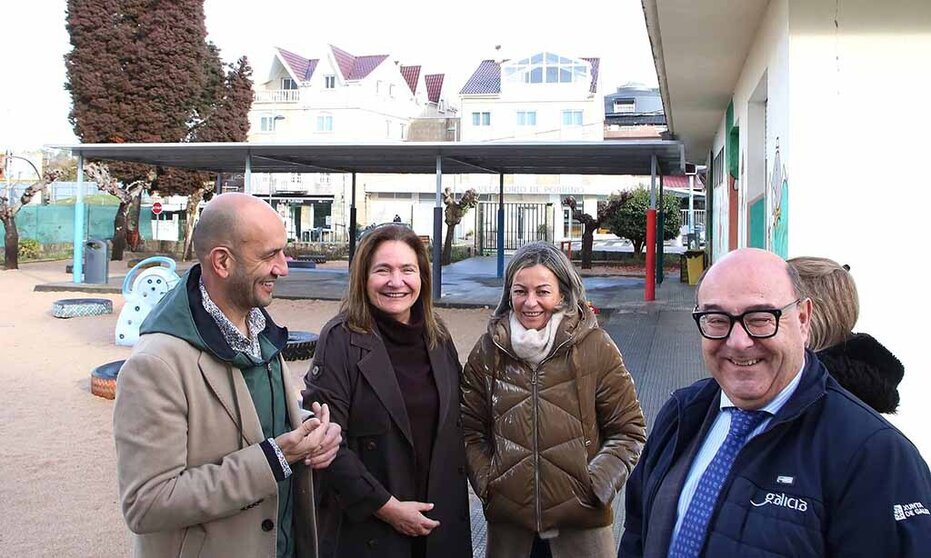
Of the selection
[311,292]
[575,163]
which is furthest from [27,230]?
[575,163]

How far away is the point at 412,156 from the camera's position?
765 inches

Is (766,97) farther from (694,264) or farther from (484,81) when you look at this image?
(484,81)

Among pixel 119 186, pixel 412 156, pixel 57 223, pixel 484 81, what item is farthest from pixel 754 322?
pixel 484 81

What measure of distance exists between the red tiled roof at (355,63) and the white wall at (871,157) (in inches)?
2232

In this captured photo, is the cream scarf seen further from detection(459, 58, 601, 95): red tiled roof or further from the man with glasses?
detection(459, 58, 601, 95): red tiled roof

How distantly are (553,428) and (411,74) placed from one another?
68322 mm

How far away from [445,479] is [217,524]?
2.79ft

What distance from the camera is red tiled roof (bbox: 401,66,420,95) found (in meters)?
68.3

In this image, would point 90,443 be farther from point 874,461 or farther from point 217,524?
point 874,461

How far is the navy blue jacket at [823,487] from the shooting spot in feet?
5.32

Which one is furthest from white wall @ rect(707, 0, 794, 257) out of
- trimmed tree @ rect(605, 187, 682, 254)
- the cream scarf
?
trimmed tree @ rect(605, 187, 682, 254)

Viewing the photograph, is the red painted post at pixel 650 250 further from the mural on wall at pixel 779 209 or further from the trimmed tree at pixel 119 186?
the trimmed tree at pixel 119 186

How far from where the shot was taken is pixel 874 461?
5.42 ft

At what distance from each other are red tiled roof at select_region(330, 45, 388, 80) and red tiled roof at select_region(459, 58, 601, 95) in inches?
256
